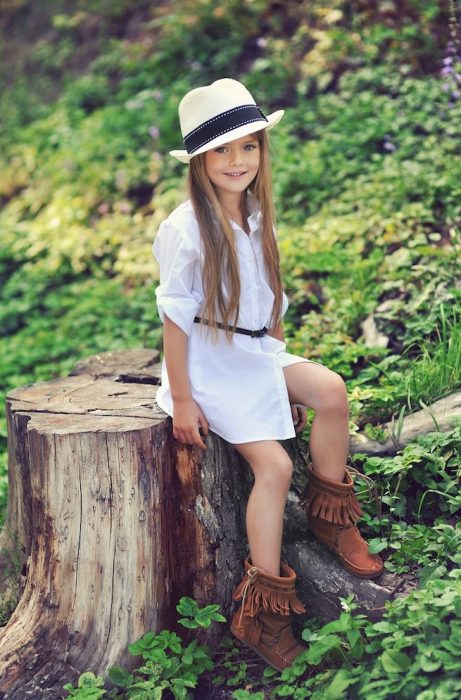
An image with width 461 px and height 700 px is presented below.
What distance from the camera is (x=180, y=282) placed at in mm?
3037

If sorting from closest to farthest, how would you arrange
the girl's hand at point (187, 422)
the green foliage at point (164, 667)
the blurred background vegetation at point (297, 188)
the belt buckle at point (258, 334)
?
the green foliage at point (164, 667)
the girl's hand at point (187, 422)
the belt buckle at point (258, 334)
the blurred background vegetation at point (297, 188)

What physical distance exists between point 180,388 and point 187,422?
130 millimetres

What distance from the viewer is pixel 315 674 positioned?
2896 mm

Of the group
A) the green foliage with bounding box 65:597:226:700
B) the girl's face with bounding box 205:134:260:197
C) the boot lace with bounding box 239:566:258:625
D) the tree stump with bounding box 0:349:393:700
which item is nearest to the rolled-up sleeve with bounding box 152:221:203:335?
the girl's face with bounding box 205:134:260:197

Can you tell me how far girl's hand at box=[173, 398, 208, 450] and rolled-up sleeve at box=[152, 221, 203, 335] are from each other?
0.27 metres

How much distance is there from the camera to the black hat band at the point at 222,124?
9.90ft

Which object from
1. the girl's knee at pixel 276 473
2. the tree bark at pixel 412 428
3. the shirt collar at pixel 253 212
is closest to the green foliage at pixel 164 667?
the girl's knee at pixel 276 473

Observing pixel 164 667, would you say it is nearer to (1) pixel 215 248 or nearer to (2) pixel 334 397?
(2) pixel 334 397

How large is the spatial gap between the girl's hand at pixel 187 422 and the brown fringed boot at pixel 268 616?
0.49 meters

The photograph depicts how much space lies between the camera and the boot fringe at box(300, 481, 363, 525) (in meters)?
3.10

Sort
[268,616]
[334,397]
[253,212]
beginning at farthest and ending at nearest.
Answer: [253,212] → [334,397] → [268,616]

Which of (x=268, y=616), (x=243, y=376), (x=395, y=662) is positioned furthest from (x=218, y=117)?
(x=395, y=662)

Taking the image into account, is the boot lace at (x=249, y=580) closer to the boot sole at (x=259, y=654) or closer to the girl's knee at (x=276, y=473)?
the boot sole at (x=259, y=654)

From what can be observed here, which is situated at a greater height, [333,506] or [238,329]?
[238,329]
